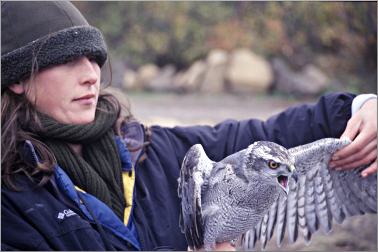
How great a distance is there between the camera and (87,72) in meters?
0.78

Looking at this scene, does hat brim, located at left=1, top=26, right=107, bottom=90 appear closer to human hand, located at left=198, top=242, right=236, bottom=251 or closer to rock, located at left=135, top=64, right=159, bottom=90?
human hand, located at left=198, top=242, right=236, bottom=251

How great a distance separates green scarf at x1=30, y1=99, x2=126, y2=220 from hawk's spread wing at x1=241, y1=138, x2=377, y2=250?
220 millimetres

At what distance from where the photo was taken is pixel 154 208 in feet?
→ 2.85

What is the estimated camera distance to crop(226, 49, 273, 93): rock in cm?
212

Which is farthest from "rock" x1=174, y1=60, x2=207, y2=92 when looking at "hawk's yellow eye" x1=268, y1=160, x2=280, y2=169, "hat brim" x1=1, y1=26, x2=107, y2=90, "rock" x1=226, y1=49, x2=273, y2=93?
"hawk's yellow eye" x1=268, y1=160, x2=280, y2=169

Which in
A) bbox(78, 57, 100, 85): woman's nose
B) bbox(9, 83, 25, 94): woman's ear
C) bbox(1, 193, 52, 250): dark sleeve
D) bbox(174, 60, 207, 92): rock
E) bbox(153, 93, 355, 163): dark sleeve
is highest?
bbox(174, 60, 207, 92): rock

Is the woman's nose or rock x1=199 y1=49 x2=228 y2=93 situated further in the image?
rock x1=199 y1=49 x2=228 y2=93

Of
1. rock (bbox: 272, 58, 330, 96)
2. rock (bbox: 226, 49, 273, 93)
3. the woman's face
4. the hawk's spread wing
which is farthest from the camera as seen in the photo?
rock (bbox: 272, 58, 330, 96)

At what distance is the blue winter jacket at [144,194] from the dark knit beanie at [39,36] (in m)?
0.13

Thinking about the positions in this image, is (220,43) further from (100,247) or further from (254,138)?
(100,247)

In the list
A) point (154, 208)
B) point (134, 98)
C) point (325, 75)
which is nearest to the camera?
point (154, 208)

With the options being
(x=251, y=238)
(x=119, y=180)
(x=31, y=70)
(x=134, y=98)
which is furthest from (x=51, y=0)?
(x=134, y=98)

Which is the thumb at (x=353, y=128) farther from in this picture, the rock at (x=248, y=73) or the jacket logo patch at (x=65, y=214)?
the rock at (x=248, y=73)

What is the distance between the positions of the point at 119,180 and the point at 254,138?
0.23 metres
